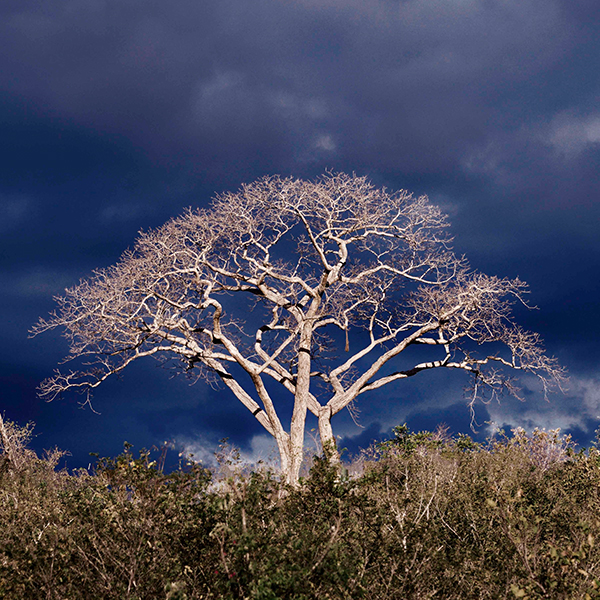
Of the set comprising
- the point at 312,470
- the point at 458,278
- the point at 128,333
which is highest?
the point at 458,278

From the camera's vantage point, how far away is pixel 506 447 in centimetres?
1675

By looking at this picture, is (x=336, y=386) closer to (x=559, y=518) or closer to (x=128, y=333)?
(x=128, y=333)

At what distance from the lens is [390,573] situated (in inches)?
229

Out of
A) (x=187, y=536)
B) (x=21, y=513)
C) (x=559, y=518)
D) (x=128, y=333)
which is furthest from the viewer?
(x=128, y=333)

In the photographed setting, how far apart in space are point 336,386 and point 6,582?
50.6ft

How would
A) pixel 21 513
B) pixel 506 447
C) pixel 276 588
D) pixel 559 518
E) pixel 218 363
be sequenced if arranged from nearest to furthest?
pixel 276 588 → pixel 21 513 → pixel 559 518 → pixel 506 447 → pixel 218 363

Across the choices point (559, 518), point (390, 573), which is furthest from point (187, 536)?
point (559, 518)

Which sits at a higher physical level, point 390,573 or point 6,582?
point 390,573

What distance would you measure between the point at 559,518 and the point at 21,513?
330 inches

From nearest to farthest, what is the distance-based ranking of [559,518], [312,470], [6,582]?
1. [6,582]
2. [312,470]
3. [559,518]

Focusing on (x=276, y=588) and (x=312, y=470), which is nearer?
(x=276, y=588)

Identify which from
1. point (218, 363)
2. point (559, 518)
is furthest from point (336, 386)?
point (559, 518)

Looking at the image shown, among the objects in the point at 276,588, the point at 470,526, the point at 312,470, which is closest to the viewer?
the point at 276,588

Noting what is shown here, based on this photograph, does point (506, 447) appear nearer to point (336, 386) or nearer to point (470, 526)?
point (336, 386)
